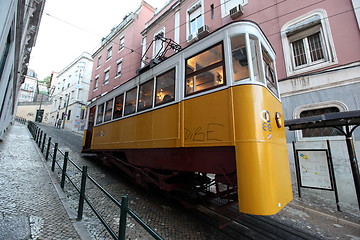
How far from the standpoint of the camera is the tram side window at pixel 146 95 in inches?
182

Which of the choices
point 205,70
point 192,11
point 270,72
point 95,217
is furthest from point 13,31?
point 192,11

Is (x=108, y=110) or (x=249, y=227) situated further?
(x=108, y=110)

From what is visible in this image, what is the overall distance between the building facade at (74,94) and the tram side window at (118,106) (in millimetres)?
22279

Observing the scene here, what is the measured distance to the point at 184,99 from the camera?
362 centimetres

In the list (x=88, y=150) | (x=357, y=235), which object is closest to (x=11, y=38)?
(x=88, y=150)

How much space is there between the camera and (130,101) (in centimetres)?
548

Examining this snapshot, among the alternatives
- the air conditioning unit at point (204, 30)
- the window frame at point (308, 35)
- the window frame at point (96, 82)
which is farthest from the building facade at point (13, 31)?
the window frame at point (308, 35)

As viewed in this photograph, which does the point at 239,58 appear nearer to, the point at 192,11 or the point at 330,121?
the point at 330,121

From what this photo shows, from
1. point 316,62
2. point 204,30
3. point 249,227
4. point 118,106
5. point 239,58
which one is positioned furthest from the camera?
point 204,30

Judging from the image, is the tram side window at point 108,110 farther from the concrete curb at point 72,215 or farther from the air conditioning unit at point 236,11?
the air conditioning unit at point 236,11

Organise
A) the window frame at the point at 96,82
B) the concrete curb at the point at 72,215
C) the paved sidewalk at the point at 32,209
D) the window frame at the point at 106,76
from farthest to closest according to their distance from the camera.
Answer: the window frame at the point at 96,82
the window frame at the point at 106,76
the concrete curb at the point at 72,215
the paved sidewalk at the point at 32,209

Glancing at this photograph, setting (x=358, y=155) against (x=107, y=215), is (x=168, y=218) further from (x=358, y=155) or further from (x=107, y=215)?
(x=358, y=155)

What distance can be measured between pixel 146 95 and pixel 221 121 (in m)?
2.63

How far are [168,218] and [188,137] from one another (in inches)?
78.5
